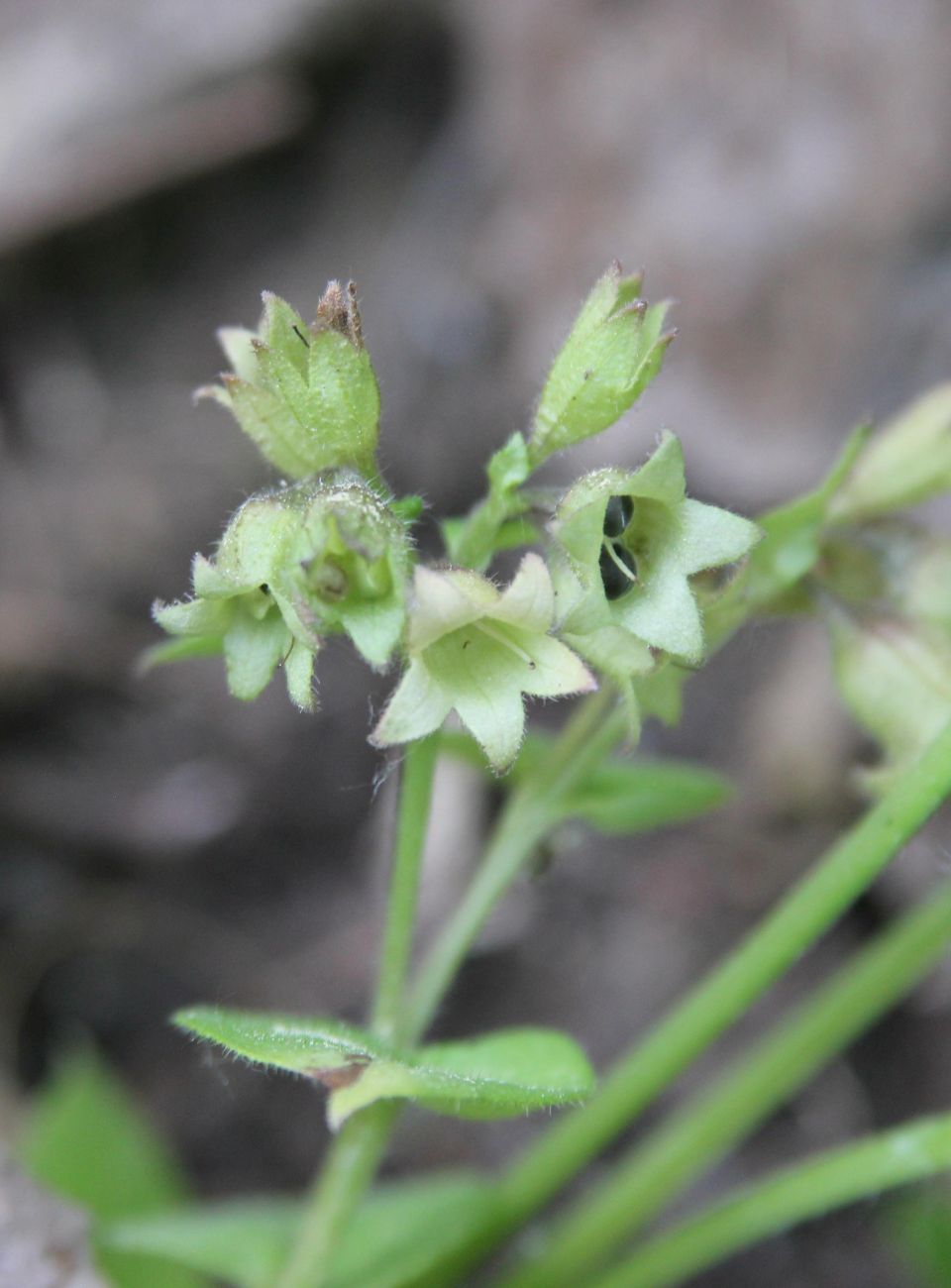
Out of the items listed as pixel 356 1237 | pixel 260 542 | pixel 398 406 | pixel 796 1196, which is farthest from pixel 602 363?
pixel 398 406

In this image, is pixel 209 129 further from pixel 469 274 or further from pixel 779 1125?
pixel 779 1125

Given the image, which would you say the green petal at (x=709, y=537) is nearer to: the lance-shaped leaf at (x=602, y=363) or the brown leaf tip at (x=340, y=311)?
the lance-shaped leaf at (x=602, y=363)

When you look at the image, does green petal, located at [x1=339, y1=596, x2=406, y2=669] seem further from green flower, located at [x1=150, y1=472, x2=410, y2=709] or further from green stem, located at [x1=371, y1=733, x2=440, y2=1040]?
green stem, located at [x1=371, y1=733, x2=440, y2=1040]

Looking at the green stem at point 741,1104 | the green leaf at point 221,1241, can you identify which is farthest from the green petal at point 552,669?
the green leaf at point 221,1241

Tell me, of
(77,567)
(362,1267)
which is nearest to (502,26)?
(77,567)

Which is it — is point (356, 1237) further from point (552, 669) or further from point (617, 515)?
point (617, 515)

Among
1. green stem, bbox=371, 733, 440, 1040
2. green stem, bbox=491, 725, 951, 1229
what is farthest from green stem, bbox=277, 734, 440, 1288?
green stem, bbox=491, 725, 951, 1229

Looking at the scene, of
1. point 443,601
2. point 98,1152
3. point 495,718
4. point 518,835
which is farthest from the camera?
point 98,1152
